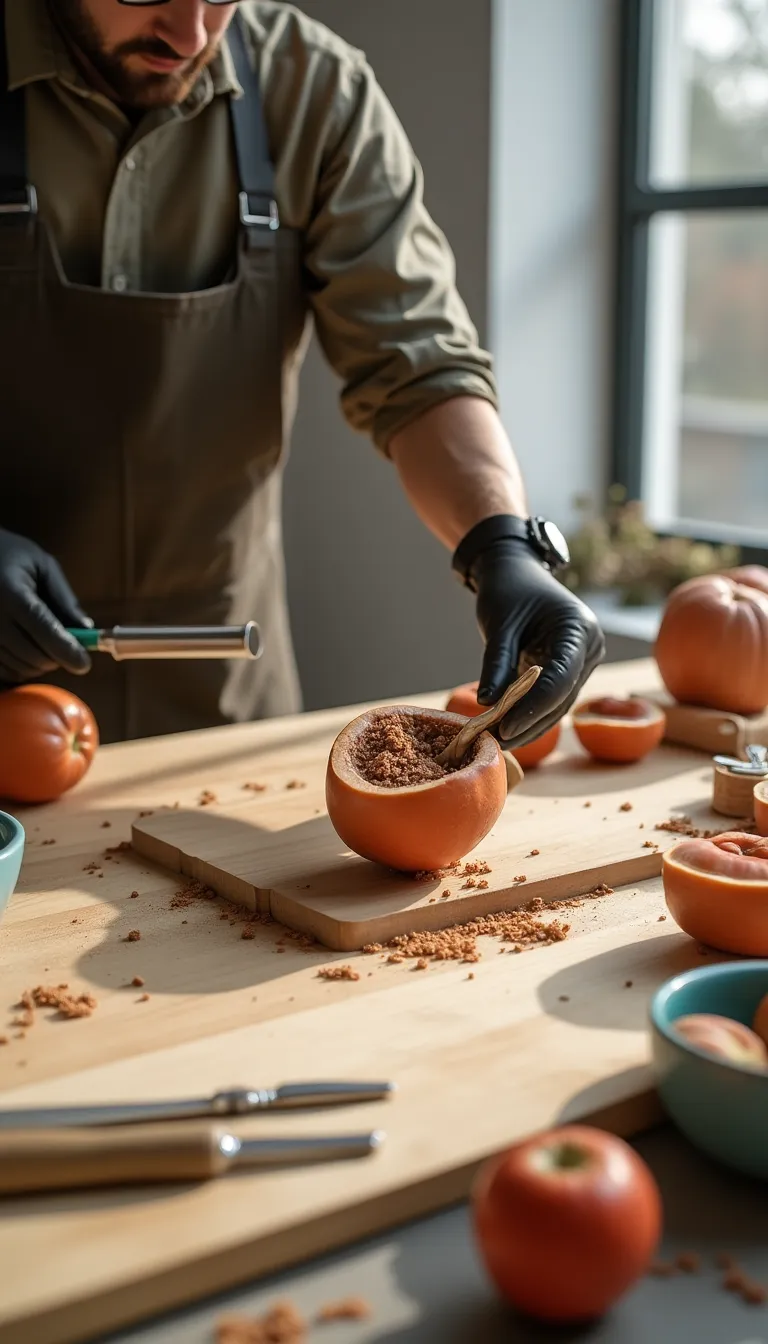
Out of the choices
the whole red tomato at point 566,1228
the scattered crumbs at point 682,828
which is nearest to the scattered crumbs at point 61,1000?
the whole red tomato at point 566,1228

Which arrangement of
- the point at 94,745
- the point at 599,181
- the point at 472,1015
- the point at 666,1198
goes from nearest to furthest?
the point at 666,1198, the point at 472,1015, the point at 94,745, the point at 599,181

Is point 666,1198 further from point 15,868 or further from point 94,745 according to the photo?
point 94,745

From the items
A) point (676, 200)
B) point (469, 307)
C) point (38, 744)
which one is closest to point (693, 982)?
Answer: point (38, 744)

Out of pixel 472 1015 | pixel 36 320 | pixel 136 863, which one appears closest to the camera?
pixel 472 1015

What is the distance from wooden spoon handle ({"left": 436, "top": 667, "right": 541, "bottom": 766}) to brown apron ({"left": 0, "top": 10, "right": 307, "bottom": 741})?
3.03 feet

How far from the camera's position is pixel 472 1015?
3.59 ft

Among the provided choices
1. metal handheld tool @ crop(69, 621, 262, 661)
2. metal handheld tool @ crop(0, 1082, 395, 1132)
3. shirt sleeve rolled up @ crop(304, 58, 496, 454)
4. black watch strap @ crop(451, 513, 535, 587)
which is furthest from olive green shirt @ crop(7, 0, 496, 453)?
metal handheld tool @ crop(0, 1082, 395, 1132)

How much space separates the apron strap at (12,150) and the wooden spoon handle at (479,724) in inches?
40.8

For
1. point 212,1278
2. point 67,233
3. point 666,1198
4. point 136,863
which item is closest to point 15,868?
point 136,863

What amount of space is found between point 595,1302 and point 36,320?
161 cm

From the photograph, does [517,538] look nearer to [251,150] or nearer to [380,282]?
[380,282]

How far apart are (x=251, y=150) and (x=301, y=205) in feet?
0.37

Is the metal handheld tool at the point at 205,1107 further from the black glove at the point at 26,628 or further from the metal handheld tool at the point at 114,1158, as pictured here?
the black glove at the point at 26,628

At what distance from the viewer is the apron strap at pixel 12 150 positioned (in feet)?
6.24
